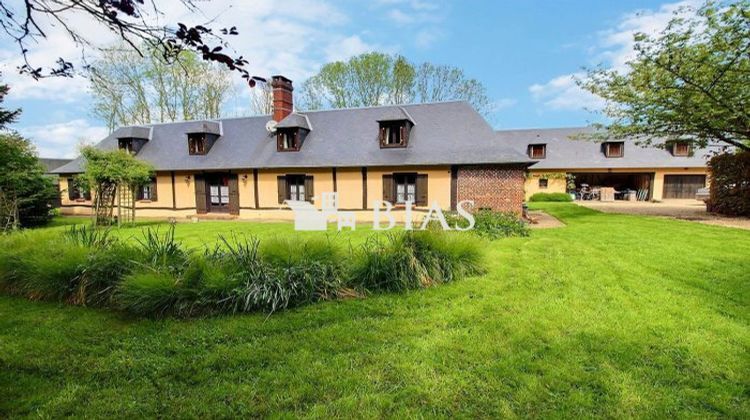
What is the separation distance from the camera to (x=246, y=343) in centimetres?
340

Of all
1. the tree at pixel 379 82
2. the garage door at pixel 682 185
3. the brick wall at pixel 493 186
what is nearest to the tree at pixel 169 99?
the tree at pixel 379 82

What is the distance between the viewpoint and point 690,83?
970 cm

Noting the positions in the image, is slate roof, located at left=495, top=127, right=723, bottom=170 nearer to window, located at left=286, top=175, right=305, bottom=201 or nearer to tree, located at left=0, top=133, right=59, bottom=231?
window, located at left=286, top=175, right=305, bottom=201

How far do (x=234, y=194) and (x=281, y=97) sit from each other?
4.69m

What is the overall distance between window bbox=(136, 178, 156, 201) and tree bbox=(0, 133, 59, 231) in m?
2.87

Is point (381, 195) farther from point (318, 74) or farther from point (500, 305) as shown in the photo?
point (318, 74)

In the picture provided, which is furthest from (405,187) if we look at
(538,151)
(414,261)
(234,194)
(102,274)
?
(538,151)

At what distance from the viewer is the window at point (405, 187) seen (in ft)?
42.9

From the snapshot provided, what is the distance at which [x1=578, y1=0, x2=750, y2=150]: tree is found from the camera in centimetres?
905

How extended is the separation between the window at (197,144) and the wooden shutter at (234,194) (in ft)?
7.23

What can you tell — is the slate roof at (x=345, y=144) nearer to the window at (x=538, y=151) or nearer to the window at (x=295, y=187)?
the window at (x=295, y=187)

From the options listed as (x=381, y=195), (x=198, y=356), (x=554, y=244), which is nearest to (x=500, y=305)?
(x=198, y=356)

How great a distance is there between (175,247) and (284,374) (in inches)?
115

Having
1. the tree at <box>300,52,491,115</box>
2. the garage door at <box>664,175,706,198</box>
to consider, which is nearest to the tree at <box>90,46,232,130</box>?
the tree at <box>300,52,491,115</box>
